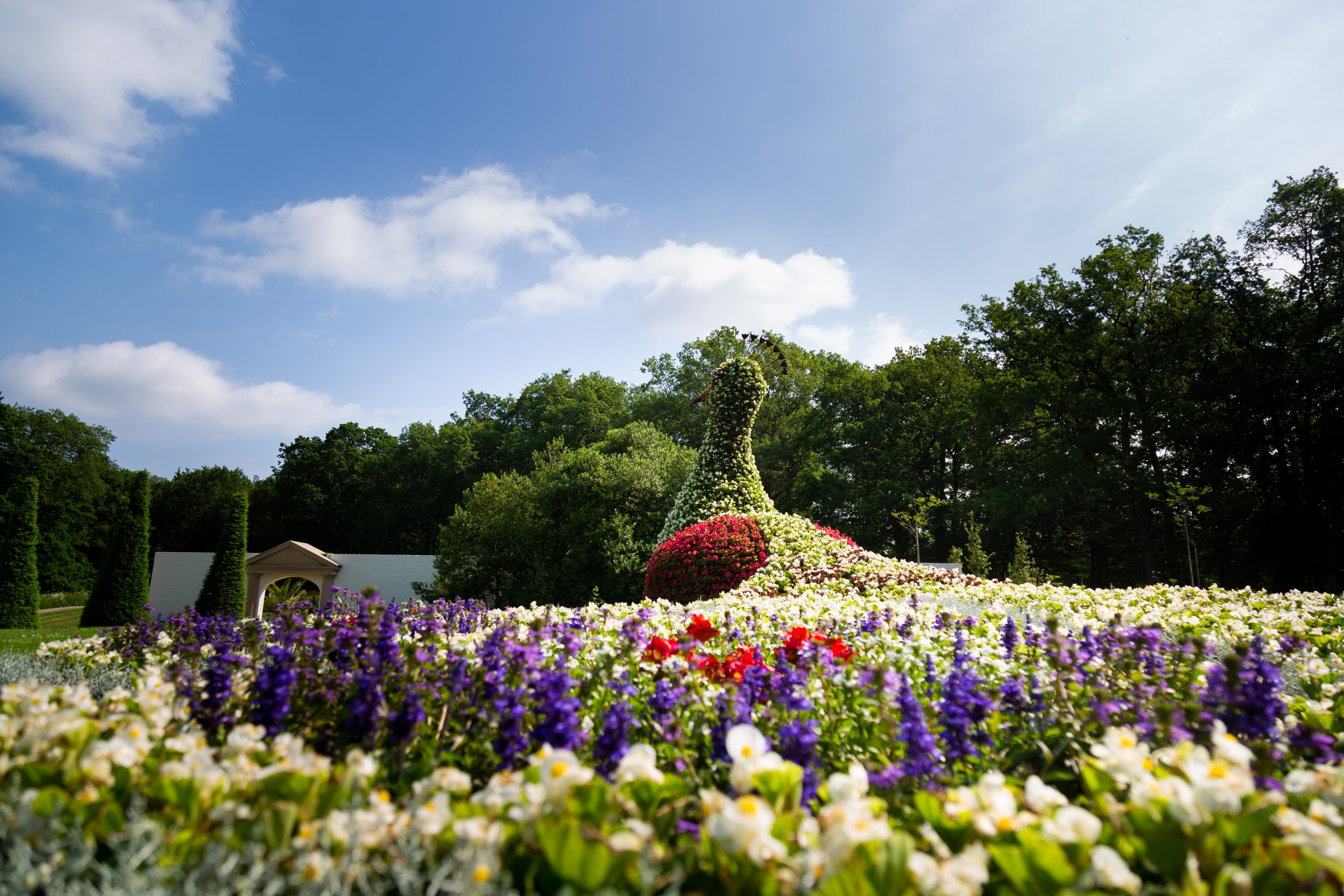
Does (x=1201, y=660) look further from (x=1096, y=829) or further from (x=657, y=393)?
(x=657, y=393)

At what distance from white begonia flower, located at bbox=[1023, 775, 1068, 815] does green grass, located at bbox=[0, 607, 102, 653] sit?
6548 mm

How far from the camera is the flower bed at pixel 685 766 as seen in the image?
3.71ft

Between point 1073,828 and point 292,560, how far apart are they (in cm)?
1917

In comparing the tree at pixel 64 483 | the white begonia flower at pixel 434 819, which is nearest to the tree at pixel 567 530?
the white begonia flower at pixel 434 819

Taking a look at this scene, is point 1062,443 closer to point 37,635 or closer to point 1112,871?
point 1112,871

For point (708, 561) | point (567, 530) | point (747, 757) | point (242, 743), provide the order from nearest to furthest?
point (747, 757), point (242, 743), point (708, 561), point (567, 530)

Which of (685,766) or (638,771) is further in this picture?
(685,766)

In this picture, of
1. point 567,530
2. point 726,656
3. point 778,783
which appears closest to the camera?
point 778,783

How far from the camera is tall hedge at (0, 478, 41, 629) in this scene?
47.5 feet

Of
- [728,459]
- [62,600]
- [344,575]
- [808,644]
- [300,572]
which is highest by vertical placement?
[728,459]

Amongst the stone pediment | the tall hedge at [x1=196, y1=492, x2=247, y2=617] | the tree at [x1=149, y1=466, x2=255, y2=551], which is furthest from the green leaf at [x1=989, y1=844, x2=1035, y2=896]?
the tree at [x1=149, y1=466, x2=255, y2=551]

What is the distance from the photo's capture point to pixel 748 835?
1.10m

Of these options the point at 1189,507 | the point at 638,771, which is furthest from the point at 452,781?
the point at 1189,507

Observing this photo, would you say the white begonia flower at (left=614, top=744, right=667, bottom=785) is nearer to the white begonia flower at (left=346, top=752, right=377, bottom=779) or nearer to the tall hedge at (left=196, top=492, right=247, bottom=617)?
the white begonia flower at (left=346, top=752, right=377, bottom=779)
